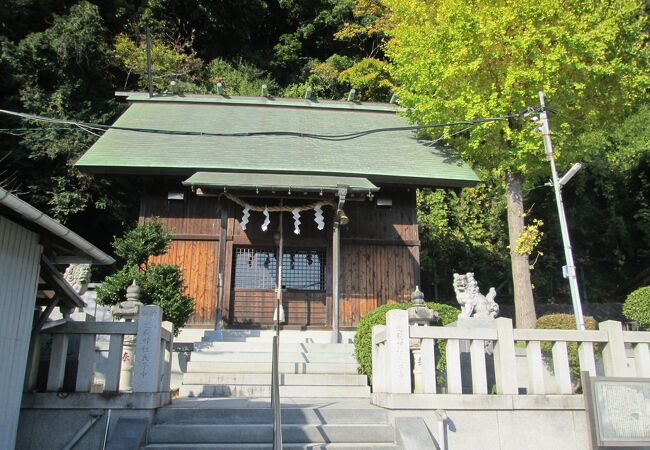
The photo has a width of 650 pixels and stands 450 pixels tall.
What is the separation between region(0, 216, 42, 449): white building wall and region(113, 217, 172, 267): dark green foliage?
4772 mm

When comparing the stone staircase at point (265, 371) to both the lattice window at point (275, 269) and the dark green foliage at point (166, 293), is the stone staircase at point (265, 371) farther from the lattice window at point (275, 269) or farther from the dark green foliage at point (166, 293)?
the lattice window at point (275, 269)

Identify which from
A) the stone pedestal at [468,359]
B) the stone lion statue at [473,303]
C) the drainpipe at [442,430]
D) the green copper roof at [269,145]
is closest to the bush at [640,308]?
the stone lion statue at [473,303]

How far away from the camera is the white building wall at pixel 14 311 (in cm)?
554

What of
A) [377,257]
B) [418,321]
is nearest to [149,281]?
[418,321]

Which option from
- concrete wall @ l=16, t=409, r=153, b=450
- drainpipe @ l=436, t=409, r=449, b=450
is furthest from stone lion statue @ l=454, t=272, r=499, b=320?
concrete wall @ l=16, t=409, r=153, b=450

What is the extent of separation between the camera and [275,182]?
12250 mm

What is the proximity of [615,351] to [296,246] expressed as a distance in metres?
8.43

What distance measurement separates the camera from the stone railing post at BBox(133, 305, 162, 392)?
6.24m

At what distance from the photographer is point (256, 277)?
13.8 m

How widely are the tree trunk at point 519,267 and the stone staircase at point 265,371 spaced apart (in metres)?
4.71

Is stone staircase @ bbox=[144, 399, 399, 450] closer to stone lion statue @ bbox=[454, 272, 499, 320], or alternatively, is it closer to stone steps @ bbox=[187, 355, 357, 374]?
stone steps @ bbox=[187, 355, 357, 374]

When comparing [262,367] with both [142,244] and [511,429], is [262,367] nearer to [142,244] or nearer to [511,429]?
[142,244]

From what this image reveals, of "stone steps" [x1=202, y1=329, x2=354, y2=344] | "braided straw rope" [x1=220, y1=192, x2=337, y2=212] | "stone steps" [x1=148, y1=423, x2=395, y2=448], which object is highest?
"braided straw rope" [x1=220, y1=192, x2=337, y2=212]

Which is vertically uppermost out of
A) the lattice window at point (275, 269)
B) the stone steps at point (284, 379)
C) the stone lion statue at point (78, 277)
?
the lattice window at point (275, 269)
